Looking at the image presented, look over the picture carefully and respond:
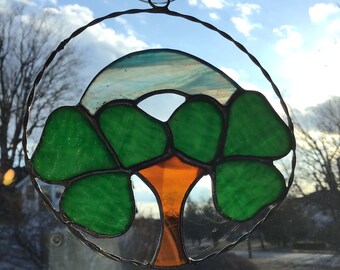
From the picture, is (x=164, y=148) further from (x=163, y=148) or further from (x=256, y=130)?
(x=256, y=130)

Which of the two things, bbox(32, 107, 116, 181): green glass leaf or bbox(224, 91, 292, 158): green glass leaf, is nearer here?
bbox(32, 107, 116, 181): green glass leaf

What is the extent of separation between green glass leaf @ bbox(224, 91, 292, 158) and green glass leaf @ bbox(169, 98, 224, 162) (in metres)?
0.05

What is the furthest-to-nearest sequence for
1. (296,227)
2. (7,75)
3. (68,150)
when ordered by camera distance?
(7,75) → (296,227) → (68,150)

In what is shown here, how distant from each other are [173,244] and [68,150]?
1.38 ft

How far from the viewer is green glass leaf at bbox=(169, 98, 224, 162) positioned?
4.94 ft

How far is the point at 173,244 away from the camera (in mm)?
1468

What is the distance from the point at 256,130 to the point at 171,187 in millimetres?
322

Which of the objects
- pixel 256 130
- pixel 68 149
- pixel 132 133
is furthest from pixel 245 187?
pixel 68 149

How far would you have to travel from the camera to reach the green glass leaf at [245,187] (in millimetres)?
1505

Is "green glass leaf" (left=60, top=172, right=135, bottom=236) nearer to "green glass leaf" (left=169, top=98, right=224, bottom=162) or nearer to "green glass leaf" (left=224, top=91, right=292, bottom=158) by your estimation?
"green glass leaf" (left=169, top=98, right=224, bottom=162)

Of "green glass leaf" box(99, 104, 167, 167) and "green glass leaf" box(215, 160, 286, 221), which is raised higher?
"green glass leaf" box(99, 104, 167, 167)

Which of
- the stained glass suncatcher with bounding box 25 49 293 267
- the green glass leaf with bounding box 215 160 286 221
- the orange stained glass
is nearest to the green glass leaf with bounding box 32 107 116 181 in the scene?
the stained glass suncatcher with bounding box 25 49 293 267

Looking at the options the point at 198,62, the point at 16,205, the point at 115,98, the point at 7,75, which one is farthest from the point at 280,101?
the point at 7,75

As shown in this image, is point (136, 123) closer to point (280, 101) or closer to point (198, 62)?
point (198, 62)
